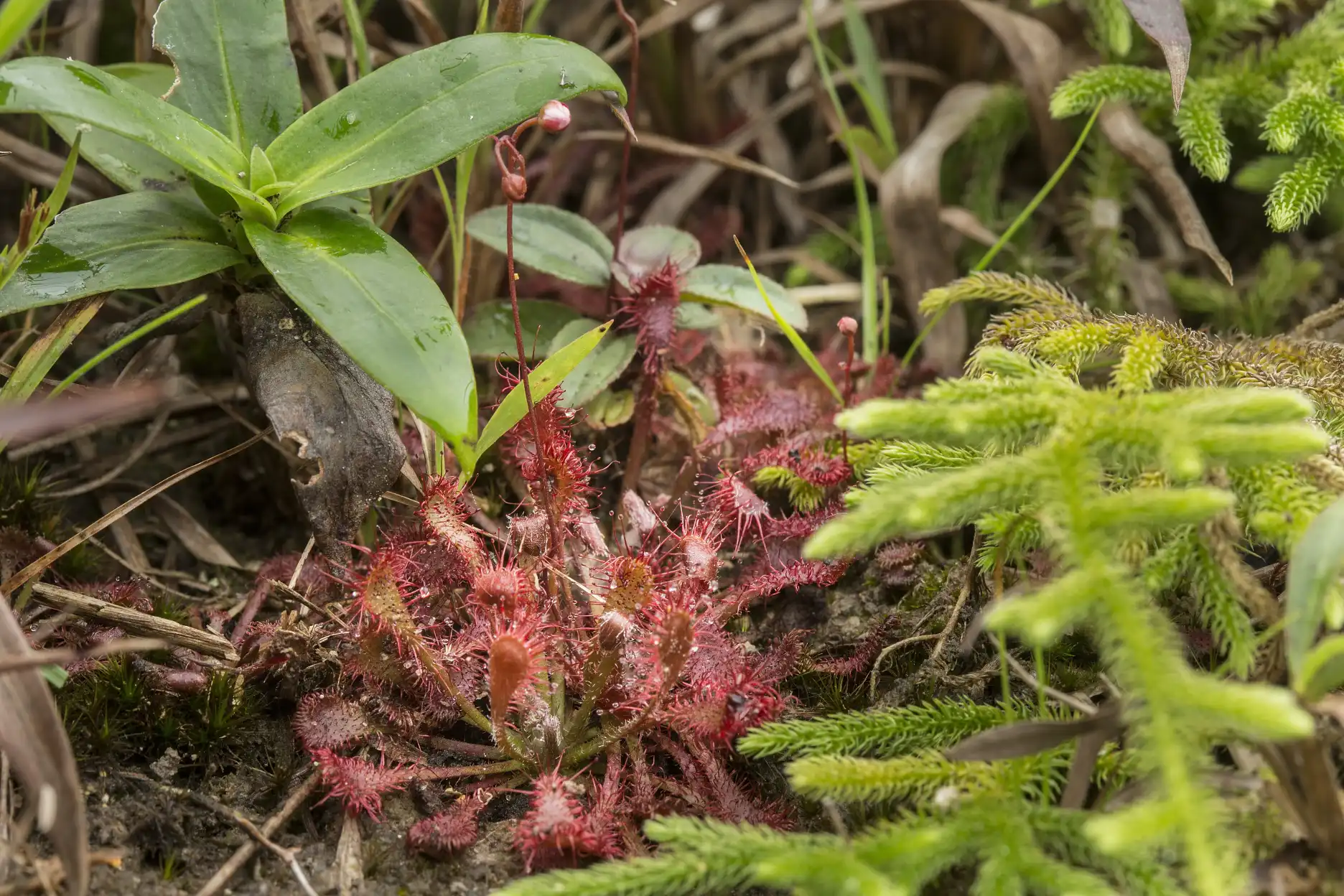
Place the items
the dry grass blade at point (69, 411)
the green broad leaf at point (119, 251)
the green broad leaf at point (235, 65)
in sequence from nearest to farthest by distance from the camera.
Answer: the dry grass blade at point (69, 411) → the green broad leaf at point (119, 251) → the green broad leaf at point (235, 65)

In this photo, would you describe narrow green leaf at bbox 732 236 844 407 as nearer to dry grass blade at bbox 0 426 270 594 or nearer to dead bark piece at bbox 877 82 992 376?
dead bark piece at bbox 877 82 992 376

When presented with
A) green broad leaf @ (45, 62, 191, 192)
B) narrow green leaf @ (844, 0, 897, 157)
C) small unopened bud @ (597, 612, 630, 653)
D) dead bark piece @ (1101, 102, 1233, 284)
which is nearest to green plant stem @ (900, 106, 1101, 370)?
dead bark piece @ (1101, 102, 1233, 284)

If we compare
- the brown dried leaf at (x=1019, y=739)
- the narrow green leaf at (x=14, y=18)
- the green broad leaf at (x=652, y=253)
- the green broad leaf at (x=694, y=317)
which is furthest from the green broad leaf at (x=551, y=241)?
the brown dried leaf at (x=1019, y=739)

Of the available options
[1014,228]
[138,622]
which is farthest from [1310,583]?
[138,622]

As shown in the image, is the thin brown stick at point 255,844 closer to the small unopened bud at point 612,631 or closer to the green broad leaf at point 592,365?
the small unopened bud at point 612,631

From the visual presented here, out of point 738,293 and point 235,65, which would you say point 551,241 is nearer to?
point 738,293

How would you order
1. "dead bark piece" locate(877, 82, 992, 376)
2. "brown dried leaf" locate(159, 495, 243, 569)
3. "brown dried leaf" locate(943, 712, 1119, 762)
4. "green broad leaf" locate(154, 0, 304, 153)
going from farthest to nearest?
"dead bark piece" locate(877, 82, 992, 376) → "brown dried leaf" locate(159, 495, 243, 569) → "green broad leaf" locate(154, 0, 304, 153) → "brown dried leaf" locate(943, 712, 1119, 762)
